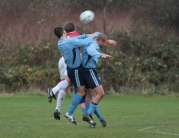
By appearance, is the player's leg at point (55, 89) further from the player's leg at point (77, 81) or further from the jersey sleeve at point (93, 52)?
the jersey sleeve at point (93, 52)

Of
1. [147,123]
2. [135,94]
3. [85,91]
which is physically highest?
[85,91]

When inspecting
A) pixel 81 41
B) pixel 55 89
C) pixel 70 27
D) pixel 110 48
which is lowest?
pixel 110 48

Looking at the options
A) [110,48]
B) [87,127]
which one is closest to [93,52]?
[87,127]

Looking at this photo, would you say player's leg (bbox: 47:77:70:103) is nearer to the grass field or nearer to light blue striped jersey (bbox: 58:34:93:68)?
the grass field

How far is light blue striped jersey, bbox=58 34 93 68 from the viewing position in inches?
483

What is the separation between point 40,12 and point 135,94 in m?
9.12

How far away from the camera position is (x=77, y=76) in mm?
12445

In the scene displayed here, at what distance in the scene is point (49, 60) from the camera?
30312 mm

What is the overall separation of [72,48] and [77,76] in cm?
56

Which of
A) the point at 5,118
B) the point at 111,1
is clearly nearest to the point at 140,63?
the point at 111,1

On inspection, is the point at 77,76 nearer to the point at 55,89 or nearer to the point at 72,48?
the point at 72,48

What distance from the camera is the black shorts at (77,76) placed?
40.8ft

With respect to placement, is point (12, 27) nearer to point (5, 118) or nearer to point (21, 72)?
point (21, 72)

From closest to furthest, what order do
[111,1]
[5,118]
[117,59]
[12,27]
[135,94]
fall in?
[5,118], [135,94], [117,59], [12,27], [111,1]
